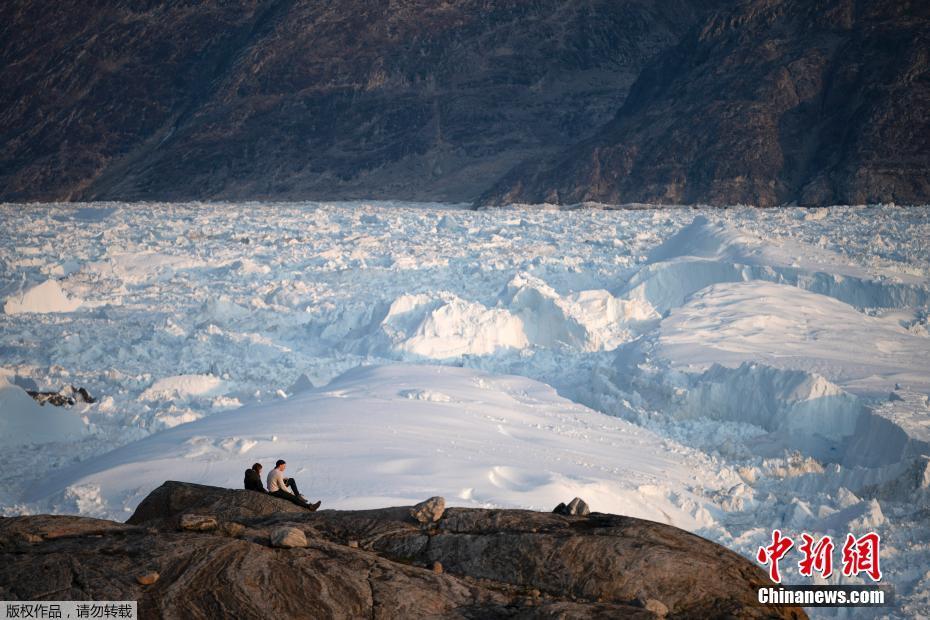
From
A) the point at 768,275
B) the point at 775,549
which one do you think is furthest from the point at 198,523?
the point at 768,275

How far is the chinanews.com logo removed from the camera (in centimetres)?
743

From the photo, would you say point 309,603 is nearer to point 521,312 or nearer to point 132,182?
point 521,312

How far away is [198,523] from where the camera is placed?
17.2 ft

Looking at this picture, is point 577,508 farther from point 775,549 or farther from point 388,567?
point 775,549

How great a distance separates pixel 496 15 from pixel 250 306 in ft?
168

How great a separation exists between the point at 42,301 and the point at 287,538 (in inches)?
640

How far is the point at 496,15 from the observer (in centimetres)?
6619

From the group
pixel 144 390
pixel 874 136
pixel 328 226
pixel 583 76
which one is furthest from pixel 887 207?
pixel 583 76

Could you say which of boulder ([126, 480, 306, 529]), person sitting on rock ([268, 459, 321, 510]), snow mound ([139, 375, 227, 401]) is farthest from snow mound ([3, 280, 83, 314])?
boulder ([126, 480, 306, 529])

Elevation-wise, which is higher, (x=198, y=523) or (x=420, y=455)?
(x=198, y=523)

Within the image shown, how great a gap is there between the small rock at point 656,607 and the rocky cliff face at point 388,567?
11mm

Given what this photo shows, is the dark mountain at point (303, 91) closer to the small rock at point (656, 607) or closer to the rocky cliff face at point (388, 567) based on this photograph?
the rocky cliff face at point (388, 567)

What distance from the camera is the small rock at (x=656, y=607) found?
4641mm

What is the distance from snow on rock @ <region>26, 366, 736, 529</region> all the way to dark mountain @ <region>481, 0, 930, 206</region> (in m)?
28.7
